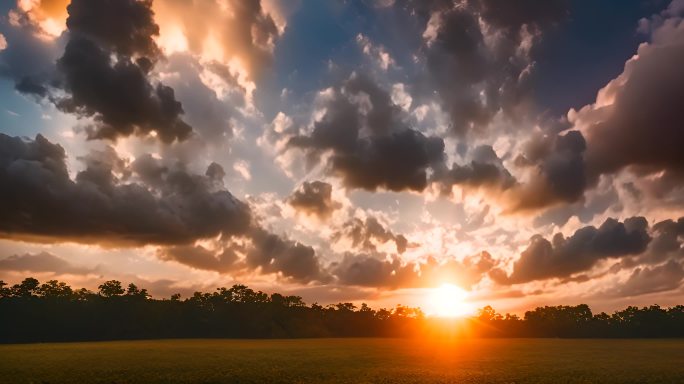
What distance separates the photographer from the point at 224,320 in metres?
157

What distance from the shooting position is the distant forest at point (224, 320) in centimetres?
13338

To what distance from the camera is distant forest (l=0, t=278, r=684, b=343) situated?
13338 centimetres

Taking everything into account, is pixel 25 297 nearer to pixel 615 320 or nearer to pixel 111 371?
pixel 111 371

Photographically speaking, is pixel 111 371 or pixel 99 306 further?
pixel 99 306

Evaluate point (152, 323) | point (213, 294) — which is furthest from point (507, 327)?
point (152, 323)

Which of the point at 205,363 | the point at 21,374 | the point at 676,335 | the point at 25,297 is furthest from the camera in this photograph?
the point at 676,335

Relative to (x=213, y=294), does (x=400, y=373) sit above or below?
below

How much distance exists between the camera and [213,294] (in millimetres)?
177125

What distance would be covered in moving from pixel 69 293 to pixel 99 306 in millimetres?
17010

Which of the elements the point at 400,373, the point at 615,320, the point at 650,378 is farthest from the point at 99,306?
the point at 615,320

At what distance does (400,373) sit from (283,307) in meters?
134

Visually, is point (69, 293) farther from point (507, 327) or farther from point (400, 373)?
point (507, 327)

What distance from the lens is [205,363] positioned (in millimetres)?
53625

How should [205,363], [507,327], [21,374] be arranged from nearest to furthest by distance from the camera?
[21,374] < [205,363] < [507,327]
